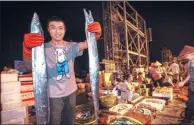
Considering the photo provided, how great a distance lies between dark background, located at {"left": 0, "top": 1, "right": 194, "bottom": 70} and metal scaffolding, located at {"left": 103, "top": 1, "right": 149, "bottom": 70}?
220 millimetres

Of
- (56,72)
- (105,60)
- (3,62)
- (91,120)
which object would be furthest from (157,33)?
(3,62)

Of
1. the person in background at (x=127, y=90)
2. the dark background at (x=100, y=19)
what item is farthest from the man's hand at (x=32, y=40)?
the person in background at (x=127, y=90)

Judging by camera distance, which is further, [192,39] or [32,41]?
[192,39]

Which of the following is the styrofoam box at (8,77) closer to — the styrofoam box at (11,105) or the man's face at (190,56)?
the styrofoam box at (11,105)

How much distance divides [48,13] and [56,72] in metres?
3.24

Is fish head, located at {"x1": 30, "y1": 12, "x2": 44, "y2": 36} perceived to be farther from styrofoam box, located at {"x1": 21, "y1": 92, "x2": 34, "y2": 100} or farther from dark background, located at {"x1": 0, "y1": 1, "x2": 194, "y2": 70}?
styrofoam box, located at {"x1": 21, "y1": 92, "x2": 34, "y2": 100}

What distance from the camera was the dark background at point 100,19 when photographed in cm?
397

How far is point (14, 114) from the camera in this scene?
304cm

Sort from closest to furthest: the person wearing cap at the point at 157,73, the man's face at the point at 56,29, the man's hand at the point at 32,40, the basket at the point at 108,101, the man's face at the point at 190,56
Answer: the man's hand at the point at 32,40, the man's face at the point at 56,29, the man's face at the point at 190,56, the basket at the point at 108,101, the person wearing cap at the point at 157,73

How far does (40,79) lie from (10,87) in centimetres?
171

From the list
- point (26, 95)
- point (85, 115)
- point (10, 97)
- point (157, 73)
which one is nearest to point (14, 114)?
point (10, 97)

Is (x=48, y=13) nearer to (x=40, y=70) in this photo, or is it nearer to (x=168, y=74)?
(x=40, y=70)

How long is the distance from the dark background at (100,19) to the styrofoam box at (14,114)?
4.27ft

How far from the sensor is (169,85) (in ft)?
20.1
